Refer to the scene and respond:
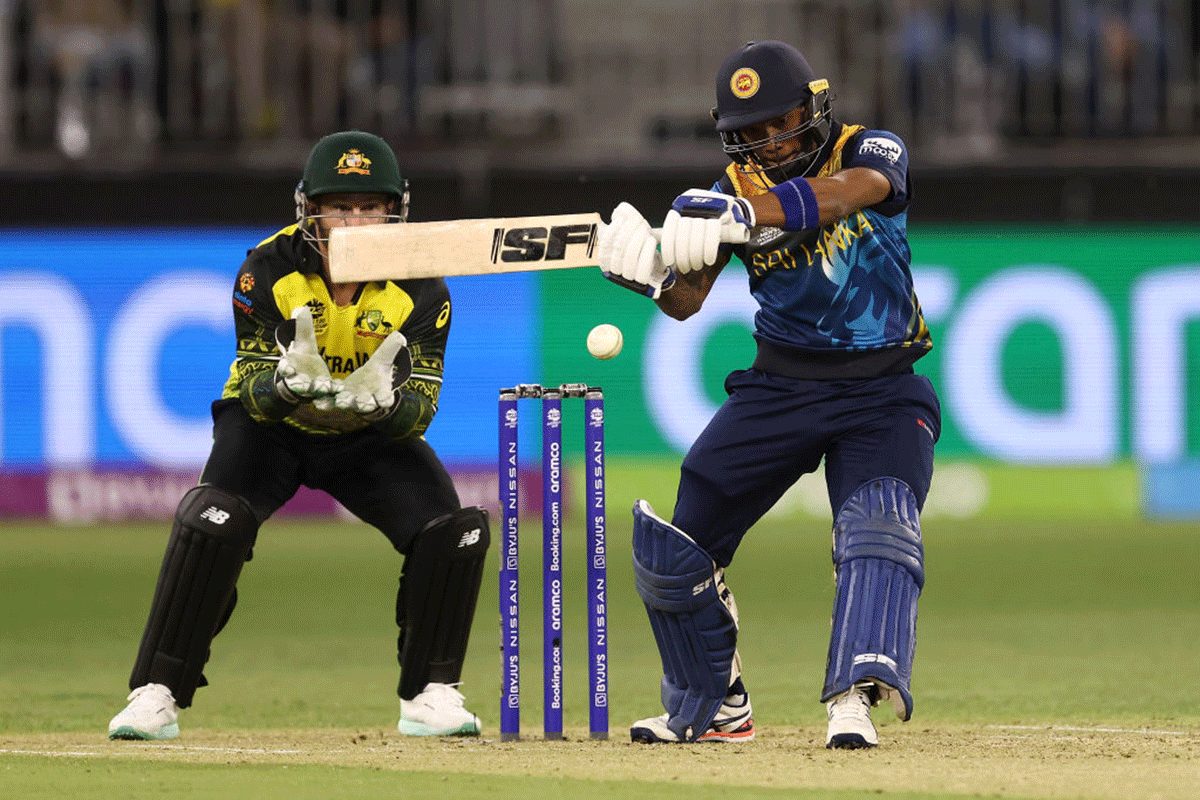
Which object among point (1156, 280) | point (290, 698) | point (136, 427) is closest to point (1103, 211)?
point (1156, 280)

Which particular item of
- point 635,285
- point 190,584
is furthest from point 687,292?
point 190,584

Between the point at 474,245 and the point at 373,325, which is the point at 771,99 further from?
the point at 373,325

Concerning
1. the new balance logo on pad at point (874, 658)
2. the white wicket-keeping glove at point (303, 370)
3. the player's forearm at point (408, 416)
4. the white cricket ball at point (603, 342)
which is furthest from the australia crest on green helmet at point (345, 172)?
the new balance logo on pad at point (874, 658)

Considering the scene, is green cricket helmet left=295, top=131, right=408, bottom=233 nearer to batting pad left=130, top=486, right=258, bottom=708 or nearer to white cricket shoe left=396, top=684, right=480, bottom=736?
batting pad left=130, top=486, right=258, bottom=708

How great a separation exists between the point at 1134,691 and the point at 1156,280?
6043 mm

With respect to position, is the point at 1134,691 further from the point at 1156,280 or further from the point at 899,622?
the point at 1156,280

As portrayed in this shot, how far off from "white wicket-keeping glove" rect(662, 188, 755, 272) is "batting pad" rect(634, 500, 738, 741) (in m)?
0.69

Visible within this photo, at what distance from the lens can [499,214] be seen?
41.4ft

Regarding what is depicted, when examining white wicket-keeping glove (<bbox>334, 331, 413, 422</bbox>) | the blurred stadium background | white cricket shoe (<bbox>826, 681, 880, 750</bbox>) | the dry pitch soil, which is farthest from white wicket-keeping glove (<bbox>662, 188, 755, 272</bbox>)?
the blurred stadium background

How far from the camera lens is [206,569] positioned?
566 centimetres

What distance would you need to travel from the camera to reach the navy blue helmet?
5.29 metres

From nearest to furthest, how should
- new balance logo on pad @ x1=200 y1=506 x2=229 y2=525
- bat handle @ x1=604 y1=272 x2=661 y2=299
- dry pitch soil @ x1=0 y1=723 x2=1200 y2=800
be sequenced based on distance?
1. dry pitch soil @ x1=0 y1=723 x2=1200 y2=800
2. bat handle @ x1=604 y1=272 x2=661 y2=299
3. new balance logo on pad @ x1=200 y1=506 x2=229 y2=525

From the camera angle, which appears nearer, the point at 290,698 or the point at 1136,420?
the point at 290,698

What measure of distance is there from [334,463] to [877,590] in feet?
5.44
